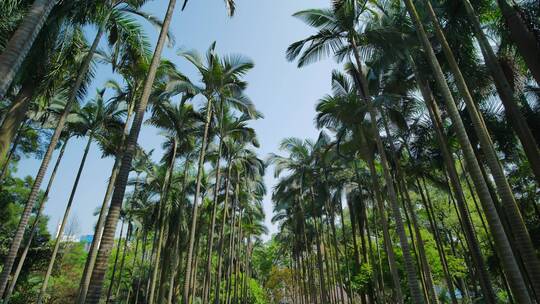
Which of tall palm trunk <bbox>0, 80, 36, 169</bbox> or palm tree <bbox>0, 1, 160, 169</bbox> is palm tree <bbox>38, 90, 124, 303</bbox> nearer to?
palm tree <bbox>0, 1, 160, 169</bbox>

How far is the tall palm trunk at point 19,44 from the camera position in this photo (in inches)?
190

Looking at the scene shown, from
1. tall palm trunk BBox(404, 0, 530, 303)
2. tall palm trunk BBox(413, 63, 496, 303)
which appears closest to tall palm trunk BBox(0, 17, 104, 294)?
tall palm trunk BBox(404, 0, 530, 303)

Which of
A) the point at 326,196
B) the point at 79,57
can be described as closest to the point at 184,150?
the point at 79,57

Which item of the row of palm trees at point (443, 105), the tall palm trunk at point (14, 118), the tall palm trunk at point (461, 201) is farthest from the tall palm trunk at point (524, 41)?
the tall palm trunk at point (14, 118)

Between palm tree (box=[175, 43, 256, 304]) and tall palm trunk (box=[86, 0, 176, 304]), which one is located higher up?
palm tree (box=[175, 43, 256, 304])

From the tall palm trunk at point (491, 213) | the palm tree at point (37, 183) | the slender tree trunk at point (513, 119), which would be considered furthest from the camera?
the palm tree at point (37, 183)

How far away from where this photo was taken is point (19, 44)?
504cm

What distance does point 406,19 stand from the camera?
11445 millimetres

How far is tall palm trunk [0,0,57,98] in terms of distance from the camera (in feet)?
15.9

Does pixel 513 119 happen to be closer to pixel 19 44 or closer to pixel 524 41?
pixel 524 41

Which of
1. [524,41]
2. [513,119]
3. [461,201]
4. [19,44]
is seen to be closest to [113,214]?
[19,44]

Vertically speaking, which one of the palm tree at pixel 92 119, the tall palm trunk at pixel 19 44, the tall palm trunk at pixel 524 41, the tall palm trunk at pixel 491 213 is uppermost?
the palm tree at pixel 92 119

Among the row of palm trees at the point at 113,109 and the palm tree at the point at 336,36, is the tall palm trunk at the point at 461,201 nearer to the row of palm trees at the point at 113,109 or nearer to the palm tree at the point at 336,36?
the palm tree at the point at 336,36

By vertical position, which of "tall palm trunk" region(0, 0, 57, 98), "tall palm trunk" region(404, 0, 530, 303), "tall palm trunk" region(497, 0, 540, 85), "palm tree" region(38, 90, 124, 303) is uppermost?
"palm tree" region(38, 90, 124, 303)
